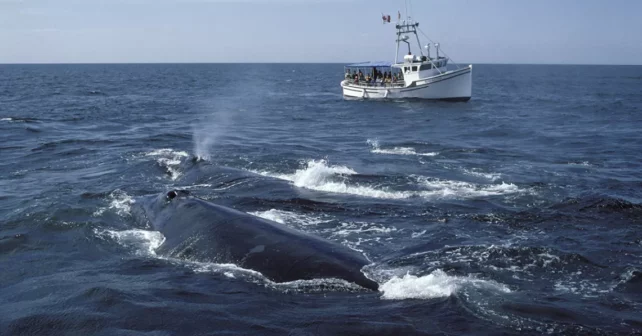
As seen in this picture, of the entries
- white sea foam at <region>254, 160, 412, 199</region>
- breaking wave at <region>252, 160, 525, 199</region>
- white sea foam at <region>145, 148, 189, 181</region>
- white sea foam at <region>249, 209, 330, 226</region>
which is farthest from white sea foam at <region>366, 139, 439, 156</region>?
white sea foam at <region>249, 209, 330, 226</region>

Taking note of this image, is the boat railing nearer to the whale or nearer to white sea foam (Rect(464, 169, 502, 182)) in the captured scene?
white sea foam (Rect(464, 169, 502, 182))

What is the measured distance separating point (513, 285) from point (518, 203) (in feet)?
29.5

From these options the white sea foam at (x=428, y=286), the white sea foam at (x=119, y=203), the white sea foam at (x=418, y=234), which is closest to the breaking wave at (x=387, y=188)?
the white sea foam at (x=418, y=234)

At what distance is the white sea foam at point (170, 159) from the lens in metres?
28.6

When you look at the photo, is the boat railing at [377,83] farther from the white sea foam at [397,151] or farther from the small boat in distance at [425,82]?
the white sea foam at [397,151]

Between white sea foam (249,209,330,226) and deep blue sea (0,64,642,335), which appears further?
white sea foam (249,209,330,226)

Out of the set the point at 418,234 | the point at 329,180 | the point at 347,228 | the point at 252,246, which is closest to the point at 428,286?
the point at 252,246

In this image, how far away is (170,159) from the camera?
32.0m

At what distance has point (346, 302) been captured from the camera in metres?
12.4

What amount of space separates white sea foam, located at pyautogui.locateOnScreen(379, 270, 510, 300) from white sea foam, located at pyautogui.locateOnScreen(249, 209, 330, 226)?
609cm

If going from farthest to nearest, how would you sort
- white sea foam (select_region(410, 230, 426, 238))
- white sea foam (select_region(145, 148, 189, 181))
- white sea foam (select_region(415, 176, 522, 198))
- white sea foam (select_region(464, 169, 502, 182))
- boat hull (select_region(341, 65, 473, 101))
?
boat hull (select_region(341, 65, 473, 101)) < white sea foam (select_region(145, 148, 189, 181)) < white sea foam (select_region(464, 169, 502, 182)) < white sea foam (select_region(415, 176, 522, 198)) < white sea foam (select_region(410, 230, 426, 238))

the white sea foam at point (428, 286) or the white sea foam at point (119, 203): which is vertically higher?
the white sea foam at point (428, 286)

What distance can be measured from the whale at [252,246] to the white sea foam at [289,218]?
2474 millimetres

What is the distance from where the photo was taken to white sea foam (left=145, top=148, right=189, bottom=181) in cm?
2861
